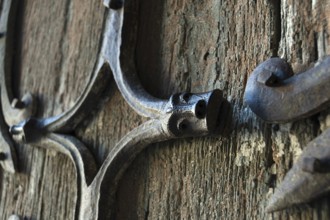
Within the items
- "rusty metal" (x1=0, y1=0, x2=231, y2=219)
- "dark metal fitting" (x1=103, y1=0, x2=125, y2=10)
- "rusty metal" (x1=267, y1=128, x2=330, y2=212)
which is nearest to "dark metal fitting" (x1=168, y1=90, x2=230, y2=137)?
"rusty metal" (x1=0, y1=0, x2=231, y2=219)

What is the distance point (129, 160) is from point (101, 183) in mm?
53

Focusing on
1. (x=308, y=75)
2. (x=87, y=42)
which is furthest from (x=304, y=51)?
(x=87, y=42)

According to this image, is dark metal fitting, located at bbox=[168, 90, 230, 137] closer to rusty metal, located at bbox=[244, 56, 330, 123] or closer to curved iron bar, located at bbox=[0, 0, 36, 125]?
rusty metal, located at bbox=[244, 56, 330, 123]

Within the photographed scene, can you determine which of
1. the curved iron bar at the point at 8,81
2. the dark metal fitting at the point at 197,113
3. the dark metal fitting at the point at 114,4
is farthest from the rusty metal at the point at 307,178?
the curved iron bar at the point at 8,81

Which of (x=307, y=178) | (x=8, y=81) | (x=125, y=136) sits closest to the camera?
(x=307, y=178)

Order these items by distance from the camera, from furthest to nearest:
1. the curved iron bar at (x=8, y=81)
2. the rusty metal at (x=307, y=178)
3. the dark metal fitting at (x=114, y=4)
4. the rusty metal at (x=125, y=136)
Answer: the curved iron bar at (x=8, y=81) → the dark metal fitting at (x=114, y=4) → the rusty metal at (x=125, y=136) → the rusty metal at (x=307, y=178)

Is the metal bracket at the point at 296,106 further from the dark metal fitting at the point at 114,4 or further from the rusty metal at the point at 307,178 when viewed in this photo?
the dark metal fitting at the point at 114,4

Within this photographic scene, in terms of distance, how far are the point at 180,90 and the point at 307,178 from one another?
0.24m

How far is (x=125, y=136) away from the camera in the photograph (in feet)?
2.00

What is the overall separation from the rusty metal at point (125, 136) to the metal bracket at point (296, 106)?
0.06 metres

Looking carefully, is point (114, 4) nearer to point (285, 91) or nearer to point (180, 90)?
point (180, 90)

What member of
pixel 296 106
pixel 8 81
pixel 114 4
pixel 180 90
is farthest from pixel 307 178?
pixel 8 81

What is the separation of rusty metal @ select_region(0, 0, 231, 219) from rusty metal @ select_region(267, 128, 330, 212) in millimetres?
114

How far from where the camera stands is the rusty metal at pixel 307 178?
422 mm
